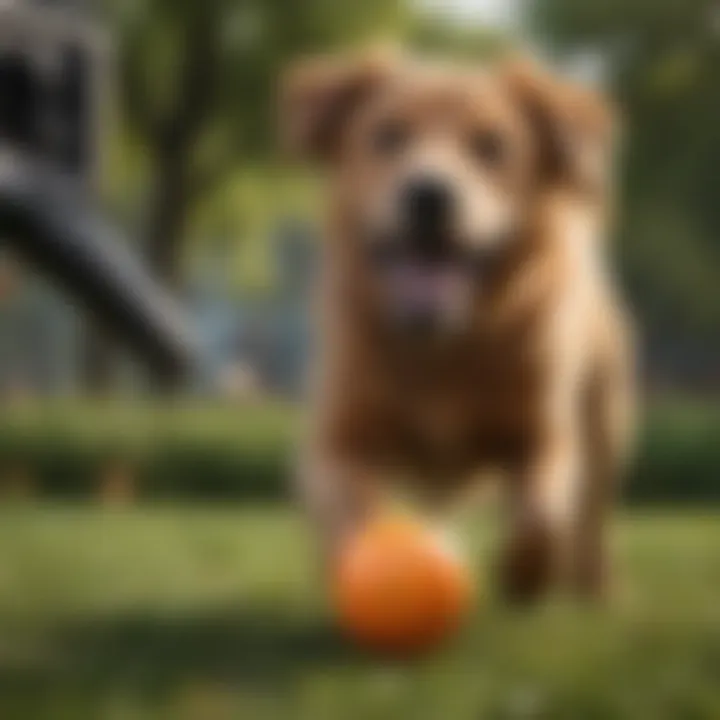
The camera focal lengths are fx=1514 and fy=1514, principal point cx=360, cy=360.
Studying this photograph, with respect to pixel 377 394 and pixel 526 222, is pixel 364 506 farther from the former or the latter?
pixel 526 222

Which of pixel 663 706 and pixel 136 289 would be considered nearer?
pixel 663 706

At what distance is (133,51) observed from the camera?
1149mm

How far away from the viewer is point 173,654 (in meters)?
0.97

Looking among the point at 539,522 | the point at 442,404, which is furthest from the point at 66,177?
the point at 539,522

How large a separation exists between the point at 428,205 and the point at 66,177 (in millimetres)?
292

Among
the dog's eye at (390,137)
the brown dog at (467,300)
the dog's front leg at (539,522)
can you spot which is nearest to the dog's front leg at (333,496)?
the brown dog at (467,300)

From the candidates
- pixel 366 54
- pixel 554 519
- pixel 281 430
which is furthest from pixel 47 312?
pixel 554 519

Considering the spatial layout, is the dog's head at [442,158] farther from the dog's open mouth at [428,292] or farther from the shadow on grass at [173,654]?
the shadow on grass at [173,654]

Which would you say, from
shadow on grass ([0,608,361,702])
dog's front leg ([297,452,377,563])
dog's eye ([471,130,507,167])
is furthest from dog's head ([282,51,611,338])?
shadow on grass ([0,608,361,702])

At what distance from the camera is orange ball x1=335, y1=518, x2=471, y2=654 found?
98 centimetres

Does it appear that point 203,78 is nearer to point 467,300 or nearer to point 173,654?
point 467,300

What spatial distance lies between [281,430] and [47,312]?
0.20 m

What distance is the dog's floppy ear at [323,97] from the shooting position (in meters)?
1.10

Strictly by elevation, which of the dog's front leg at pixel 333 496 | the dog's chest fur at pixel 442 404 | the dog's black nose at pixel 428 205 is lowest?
the dog's front leg at pixel 333 496
